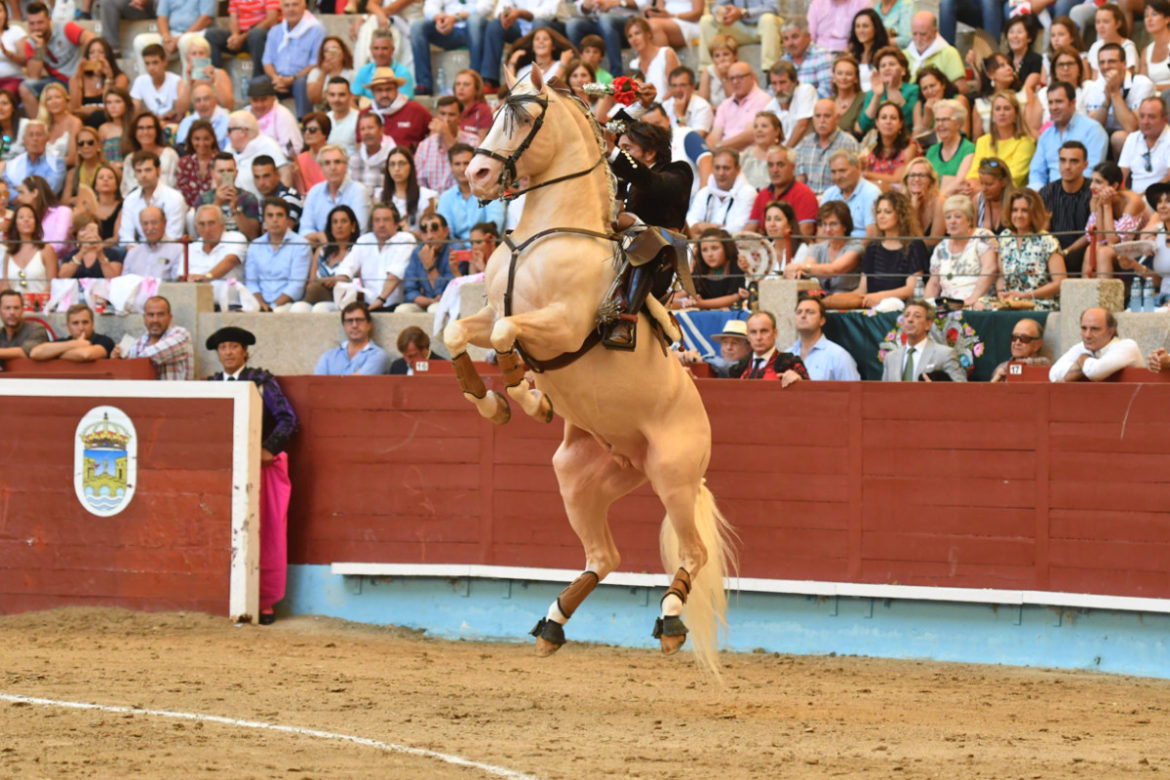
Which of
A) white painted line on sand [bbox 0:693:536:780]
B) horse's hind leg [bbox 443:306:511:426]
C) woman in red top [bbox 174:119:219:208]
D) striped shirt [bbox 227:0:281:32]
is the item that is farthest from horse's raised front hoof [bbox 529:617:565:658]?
striped shirt [bbox 227:0:281:32]

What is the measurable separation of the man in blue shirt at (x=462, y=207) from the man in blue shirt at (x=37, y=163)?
150 inches

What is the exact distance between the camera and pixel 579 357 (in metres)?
7.16

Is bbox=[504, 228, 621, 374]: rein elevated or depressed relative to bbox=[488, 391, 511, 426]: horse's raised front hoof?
elevated

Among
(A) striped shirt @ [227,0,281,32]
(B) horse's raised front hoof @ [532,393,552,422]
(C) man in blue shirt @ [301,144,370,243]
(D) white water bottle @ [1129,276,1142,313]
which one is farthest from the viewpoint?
(A) striped shirt @ [227,0,281,32]

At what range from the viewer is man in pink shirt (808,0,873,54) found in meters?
13.3

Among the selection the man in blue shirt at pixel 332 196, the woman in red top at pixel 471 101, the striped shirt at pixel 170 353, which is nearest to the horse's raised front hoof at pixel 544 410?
the striped shirt at pixel 170 353

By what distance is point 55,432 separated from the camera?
37.3 ft

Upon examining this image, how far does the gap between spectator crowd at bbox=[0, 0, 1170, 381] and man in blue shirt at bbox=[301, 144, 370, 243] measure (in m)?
0.02

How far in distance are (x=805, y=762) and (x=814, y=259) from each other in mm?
4695

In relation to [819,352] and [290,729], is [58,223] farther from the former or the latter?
[290,729]

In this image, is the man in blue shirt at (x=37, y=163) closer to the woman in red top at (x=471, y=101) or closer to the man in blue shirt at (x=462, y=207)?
the woman in red top at (x=471, y=101)

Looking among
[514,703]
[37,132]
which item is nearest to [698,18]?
[37,132]

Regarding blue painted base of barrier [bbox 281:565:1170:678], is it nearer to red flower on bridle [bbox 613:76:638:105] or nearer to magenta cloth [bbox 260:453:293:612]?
magenta cloth [bbox 260:453:293:612]

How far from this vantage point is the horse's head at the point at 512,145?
680 cm
